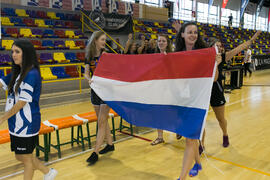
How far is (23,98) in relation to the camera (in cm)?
189

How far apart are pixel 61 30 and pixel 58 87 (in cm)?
357

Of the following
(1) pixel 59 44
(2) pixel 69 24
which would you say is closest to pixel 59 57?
(1) pixel 59 44

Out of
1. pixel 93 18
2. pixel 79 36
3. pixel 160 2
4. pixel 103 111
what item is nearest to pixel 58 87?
pixel 79 36

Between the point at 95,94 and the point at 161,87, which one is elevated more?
the point at 161,87

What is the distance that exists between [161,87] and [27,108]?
1.25 metres

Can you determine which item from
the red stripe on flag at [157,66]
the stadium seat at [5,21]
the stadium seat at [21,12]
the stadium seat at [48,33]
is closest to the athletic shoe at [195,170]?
the red stripe on flag at [157,66]

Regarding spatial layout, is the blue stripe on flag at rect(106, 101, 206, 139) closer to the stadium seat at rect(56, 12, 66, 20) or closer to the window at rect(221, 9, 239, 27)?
the stadium seat at rect(56, 12, 66, 20)

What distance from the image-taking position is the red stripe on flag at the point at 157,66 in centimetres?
219

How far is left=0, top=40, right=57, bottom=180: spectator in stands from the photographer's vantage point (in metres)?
1.91

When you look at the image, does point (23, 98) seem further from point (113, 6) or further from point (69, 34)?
point (113, 6)

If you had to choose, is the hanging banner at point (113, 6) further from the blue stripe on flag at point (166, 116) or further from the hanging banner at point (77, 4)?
the blue stripe on flag at point (166, 116)

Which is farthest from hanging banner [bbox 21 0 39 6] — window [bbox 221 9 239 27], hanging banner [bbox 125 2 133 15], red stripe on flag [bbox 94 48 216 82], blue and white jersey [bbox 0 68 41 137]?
window [bbox 221 9 239 27]

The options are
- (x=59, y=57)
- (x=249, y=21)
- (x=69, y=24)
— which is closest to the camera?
(x=59, y=57)

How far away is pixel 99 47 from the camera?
2.96 meters
